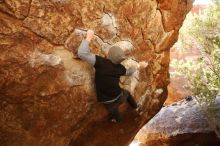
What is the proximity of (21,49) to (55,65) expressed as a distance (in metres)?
0.78

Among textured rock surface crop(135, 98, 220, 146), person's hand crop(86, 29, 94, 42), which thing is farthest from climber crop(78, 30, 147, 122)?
textured rock surface crop(135, 98, 220, 146)

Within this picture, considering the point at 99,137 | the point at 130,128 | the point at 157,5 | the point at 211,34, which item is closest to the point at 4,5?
the point at 157,5

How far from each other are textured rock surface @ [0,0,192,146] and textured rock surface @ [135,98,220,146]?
5.46m

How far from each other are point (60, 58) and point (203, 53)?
27.4ft

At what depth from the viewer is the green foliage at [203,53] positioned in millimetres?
11703

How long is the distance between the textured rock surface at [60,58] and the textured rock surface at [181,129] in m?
5.46

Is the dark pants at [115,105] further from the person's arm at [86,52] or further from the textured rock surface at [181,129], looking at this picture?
the textured rock surface at [181,129]

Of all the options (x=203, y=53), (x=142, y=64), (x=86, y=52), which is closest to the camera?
(x=86, y=52)

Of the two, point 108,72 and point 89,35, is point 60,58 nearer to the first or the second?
point 89,35

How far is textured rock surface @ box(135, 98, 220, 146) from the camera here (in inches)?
532

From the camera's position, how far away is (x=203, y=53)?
1362 cm

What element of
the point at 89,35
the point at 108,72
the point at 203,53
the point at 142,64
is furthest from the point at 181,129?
the point at 89,35

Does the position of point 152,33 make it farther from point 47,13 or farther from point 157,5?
point 47,13

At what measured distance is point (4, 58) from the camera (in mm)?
6168
